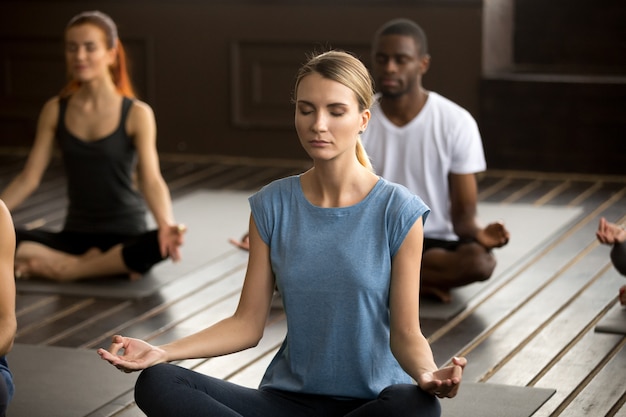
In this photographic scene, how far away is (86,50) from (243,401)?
7.11 feet

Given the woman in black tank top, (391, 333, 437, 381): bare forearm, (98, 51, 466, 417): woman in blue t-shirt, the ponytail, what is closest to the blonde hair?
(98, 51, 466, 417): woman in blue t-shirt

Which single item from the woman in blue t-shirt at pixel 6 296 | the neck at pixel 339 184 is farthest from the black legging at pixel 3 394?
the neck at pixel 339 184

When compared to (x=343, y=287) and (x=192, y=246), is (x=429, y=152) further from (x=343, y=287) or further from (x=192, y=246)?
(x=343, y=287)

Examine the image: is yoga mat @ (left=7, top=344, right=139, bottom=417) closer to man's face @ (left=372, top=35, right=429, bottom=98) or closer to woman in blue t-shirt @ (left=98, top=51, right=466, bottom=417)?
woman in blue t-shirt @ (left=98, top=51, right=466, bottom=417)

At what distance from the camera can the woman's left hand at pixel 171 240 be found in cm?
400

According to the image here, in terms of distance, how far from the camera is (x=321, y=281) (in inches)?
90.7

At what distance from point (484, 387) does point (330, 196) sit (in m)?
0.96

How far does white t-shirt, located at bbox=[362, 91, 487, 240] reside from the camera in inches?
158

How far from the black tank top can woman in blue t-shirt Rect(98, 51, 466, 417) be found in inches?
80.0

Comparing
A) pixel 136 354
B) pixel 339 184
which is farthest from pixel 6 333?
pixel 339 184

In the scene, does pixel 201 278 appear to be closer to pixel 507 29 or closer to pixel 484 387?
pixel 484 387

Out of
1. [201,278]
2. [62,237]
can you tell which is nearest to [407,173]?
[201,278]

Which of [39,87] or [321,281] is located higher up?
[321,281]

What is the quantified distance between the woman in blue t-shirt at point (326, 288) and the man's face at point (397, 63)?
5.54ft
